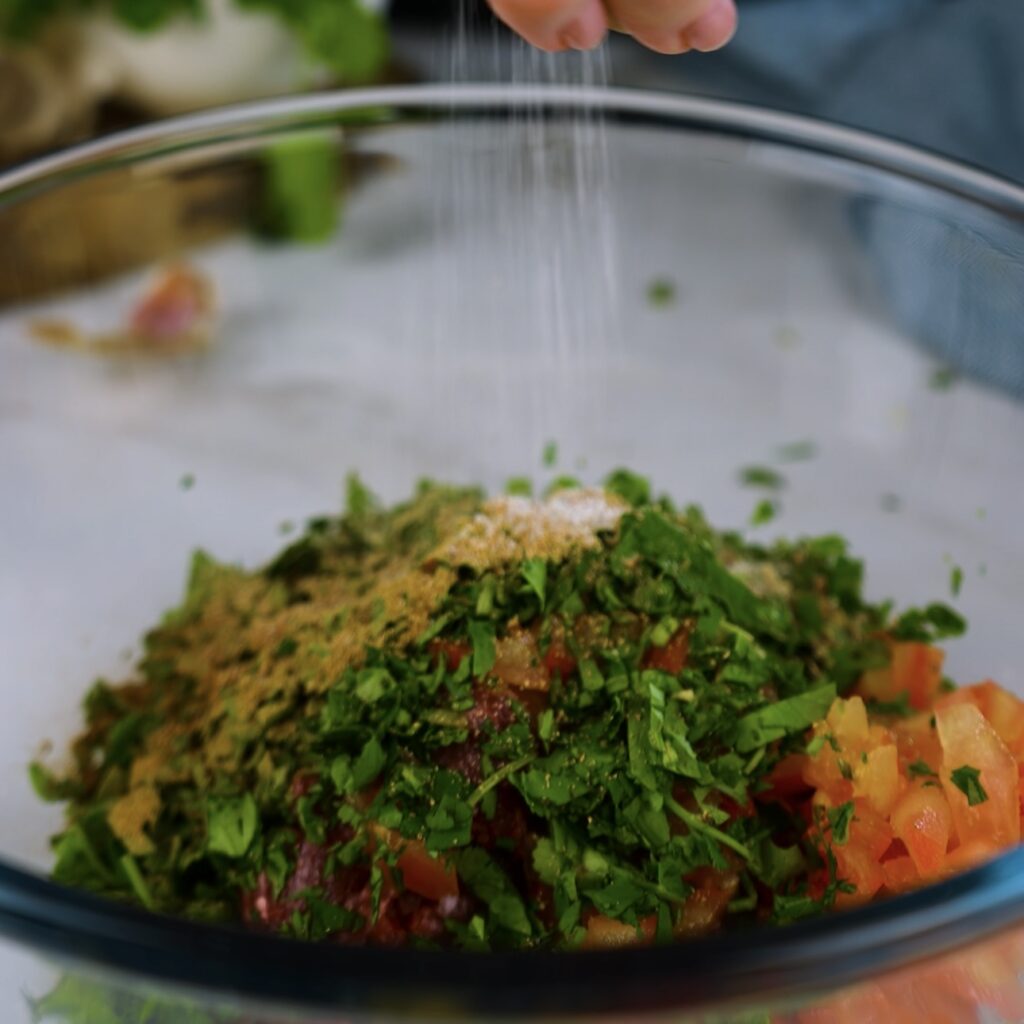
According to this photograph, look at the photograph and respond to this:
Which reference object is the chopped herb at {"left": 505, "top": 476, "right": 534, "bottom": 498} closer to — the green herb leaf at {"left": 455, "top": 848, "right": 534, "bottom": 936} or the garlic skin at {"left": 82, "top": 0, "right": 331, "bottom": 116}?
the green herb leaf at {"left": 455, "top": 848, "right": 534, "bottom": 936}

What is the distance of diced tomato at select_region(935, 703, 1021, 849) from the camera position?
0.86 metres

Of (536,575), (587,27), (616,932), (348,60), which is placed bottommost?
(616,932)

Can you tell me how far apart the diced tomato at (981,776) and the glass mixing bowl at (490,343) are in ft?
0.57

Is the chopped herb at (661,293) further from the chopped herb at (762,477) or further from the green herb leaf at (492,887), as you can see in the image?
the green herb leaf at (492,887)

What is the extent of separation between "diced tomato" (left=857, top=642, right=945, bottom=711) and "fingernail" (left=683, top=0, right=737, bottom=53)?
505 millimetres

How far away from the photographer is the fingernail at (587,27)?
0.84m

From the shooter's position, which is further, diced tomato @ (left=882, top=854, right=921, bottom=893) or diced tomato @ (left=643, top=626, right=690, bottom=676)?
diced tomato @ (left=643, top=626, right=690, bottom=676)

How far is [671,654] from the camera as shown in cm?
98

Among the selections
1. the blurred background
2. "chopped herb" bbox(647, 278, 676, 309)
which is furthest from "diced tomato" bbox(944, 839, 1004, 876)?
the blurred background

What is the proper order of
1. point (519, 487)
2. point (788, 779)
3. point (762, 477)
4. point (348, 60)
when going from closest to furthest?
point (788, 779) → point (519, 487) → point (762, 477) → point (348, 60)

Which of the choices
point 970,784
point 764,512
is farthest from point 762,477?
point 970,784

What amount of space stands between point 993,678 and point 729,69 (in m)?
1.69

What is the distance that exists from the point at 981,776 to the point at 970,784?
14 millimetres

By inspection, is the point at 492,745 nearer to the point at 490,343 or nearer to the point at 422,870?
the point at 422,870
